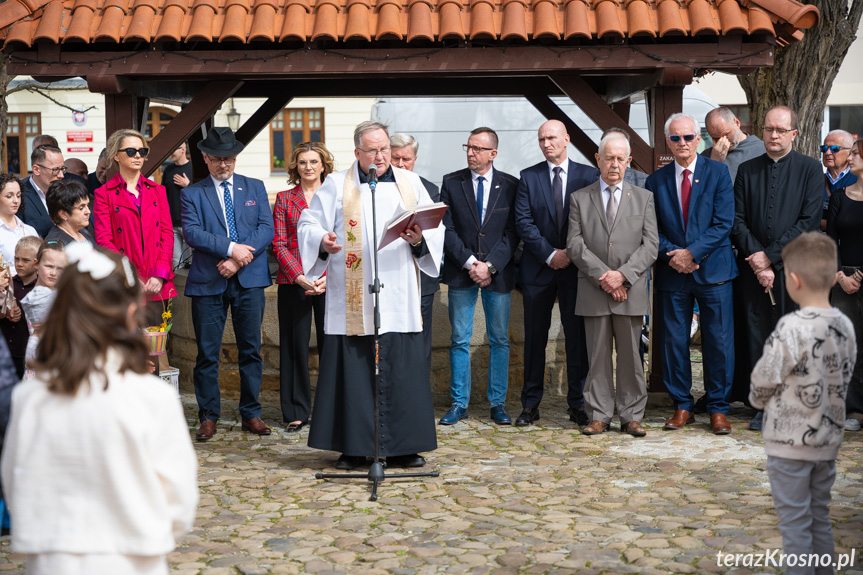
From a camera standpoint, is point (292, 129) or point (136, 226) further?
point (292, 129)

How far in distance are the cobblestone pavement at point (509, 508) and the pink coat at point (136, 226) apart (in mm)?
1284

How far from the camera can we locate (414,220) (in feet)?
19.1

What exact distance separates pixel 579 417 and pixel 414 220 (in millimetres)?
2461

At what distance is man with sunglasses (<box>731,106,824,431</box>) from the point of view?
279 inches

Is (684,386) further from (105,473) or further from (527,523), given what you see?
(105,473)

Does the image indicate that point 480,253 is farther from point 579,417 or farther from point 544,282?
point 579,417

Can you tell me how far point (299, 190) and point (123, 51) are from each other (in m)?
1.62

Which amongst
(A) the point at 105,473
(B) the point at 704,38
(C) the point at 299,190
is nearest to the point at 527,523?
(A) the point at 105,473

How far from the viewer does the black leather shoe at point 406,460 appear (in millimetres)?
6336

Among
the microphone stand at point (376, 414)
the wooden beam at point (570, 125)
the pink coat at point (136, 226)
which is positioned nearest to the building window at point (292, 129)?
the wooden beam at point (570, 125)

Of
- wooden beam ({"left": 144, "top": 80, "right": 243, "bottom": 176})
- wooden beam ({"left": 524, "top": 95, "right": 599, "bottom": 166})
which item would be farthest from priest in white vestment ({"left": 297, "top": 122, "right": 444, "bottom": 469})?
wooden beam ({"left": 524, "top": 95, "right": 599, "bottom": 166})

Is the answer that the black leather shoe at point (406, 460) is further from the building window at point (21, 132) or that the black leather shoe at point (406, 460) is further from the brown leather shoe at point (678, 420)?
the building window at point (21, 132)

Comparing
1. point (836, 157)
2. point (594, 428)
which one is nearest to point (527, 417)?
point (594, 428)

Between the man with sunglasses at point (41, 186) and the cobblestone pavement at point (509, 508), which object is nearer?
the cobblestone pavement at point (509, 508)
